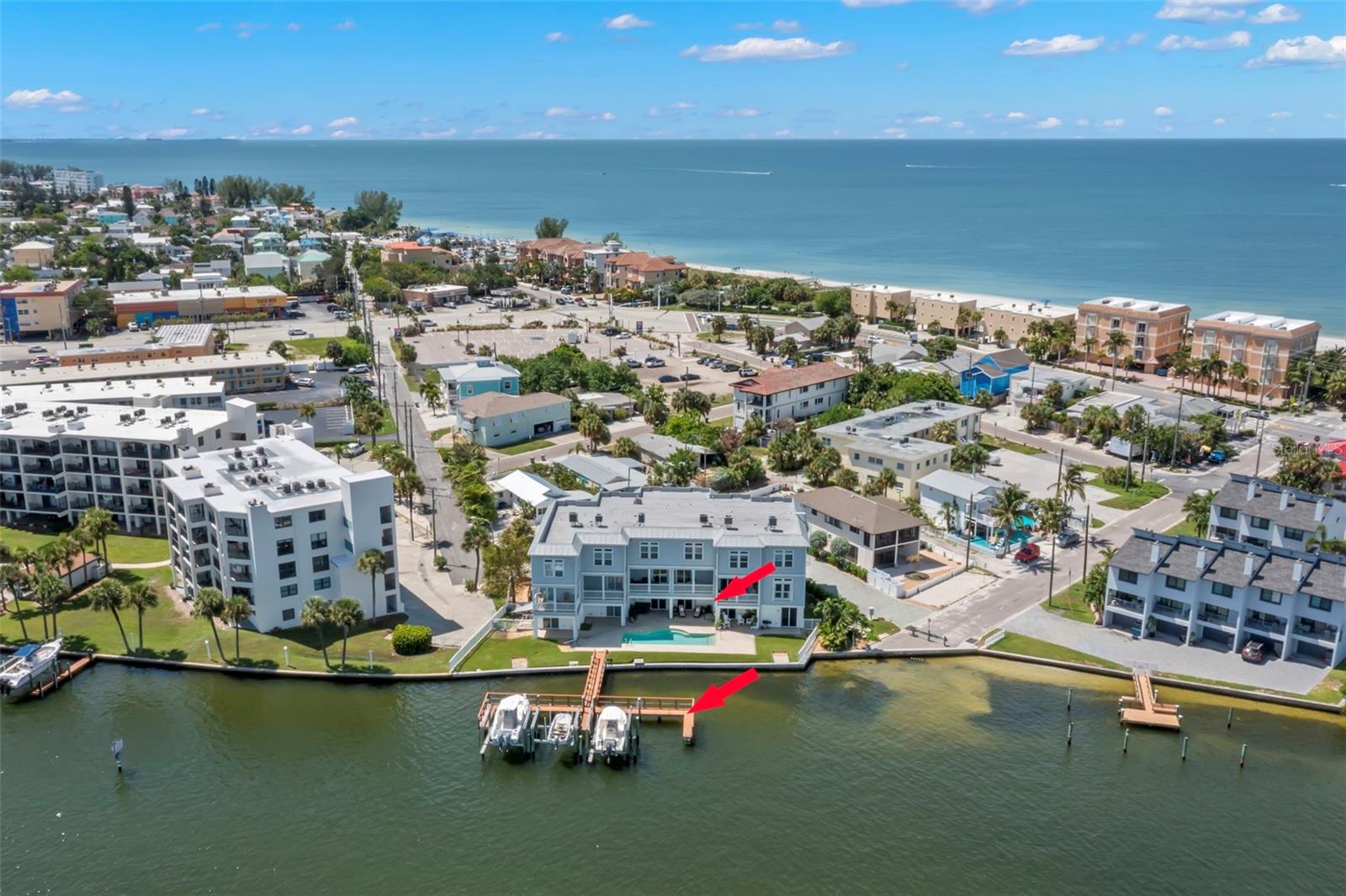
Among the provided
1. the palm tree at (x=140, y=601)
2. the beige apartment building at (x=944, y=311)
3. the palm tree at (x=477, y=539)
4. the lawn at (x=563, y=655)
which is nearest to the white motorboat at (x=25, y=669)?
the palm tree at (x=140, y=601)

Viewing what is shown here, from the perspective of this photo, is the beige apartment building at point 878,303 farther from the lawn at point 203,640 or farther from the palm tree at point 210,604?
the palm tree at point 210,604

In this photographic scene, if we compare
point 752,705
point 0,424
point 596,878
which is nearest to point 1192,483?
point 752,705

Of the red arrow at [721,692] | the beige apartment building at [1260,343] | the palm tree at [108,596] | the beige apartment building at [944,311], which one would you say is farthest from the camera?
the beige apartment building at [944,311]

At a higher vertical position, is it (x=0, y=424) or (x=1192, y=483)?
(x=0, y=424)

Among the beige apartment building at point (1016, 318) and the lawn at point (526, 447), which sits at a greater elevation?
the beige apartment building at point (1016, 318)

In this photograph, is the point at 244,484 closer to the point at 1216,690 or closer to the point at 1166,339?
the point at 1216,690

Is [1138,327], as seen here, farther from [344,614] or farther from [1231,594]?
[344,614]
